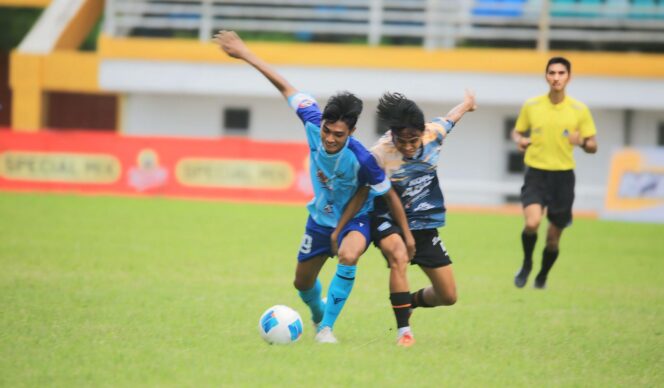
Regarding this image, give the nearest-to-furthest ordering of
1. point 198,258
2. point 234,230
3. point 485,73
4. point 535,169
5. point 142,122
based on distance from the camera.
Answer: point 535,169 < point 198,258 < point 234,230 < point 485,73 < point 142,122

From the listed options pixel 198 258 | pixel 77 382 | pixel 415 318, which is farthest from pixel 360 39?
pixel 77 382

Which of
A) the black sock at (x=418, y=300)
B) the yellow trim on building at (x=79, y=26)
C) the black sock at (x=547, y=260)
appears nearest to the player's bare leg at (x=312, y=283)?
the black sock at (x=418, y=300)

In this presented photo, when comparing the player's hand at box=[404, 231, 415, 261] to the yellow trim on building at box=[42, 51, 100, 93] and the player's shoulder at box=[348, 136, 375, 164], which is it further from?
the yellow trim on building at box=[42, 51, 100, 93]

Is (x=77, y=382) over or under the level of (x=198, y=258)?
over

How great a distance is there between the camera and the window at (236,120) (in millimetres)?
27906

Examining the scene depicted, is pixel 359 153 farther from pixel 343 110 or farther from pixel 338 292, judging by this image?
pixel 338 292

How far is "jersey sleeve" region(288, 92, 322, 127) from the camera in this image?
769cm

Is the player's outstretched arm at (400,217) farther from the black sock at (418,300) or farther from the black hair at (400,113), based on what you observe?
the black sock at (418,300)

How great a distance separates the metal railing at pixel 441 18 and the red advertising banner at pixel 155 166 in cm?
633

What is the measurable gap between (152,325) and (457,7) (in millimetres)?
19415

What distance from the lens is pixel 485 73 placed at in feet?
84.9

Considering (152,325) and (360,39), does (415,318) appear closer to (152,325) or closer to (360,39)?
(152,325)

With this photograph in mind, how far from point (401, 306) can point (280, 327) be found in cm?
84

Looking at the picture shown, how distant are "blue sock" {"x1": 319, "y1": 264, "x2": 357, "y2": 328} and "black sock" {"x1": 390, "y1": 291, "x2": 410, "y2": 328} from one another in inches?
12.4
